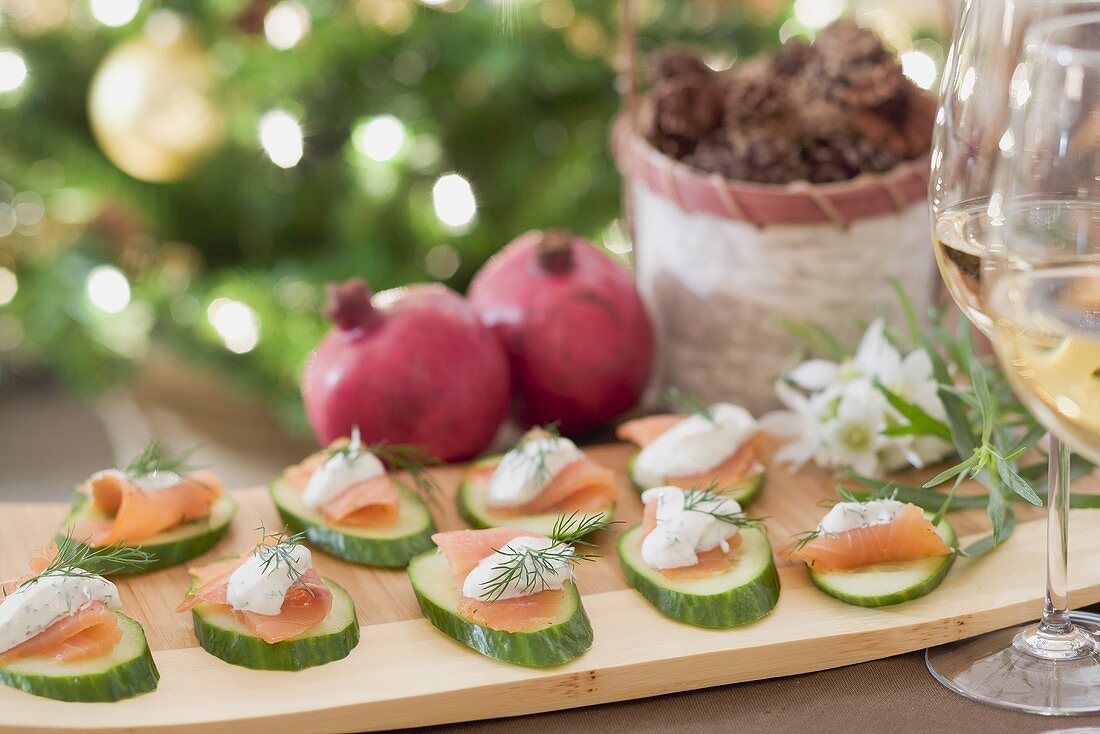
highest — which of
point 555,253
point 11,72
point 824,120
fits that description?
point 11,72

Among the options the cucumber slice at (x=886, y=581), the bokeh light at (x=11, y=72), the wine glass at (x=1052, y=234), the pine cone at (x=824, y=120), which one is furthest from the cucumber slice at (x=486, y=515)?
the bokeh light at (x=11, y=72)

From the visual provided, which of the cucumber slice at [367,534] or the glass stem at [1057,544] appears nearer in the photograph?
the glass stem at [1057,544]

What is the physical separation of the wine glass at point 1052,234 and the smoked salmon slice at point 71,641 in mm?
708

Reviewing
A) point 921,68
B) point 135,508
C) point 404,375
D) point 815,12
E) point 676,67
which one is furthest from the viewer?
point 815,12

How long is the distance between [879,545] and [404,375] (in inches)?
22.6

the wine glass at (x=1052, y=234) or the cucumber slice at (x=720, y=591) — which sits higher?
the wine glass at (x=1052, y=234)

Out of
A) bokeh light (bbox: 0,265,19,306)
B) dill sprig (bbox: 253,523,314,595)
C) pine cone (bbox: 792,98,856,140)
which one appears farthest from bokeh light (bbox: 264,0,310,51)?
dill sprig (bbox: 253,523,314,595)

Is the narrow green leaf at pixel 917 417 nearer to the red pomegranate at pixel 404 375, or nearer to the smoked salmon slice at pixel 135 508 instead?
the red pomegranate at pixel 404 375

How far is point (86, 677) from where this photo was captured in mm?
891

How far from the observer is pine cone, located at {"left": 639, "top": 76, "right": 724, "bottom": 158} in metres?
1.46

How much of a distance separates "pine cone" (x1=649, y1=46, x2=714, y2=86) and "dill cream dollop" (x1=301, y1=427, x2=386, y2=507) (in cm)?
68

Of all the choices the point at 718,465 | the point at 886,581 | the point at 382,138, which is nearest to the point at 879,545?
the point at 886,581

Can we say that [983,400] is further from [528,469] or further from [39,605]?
[39,605]

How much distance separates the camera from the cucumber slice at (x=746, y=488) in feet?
3.97
